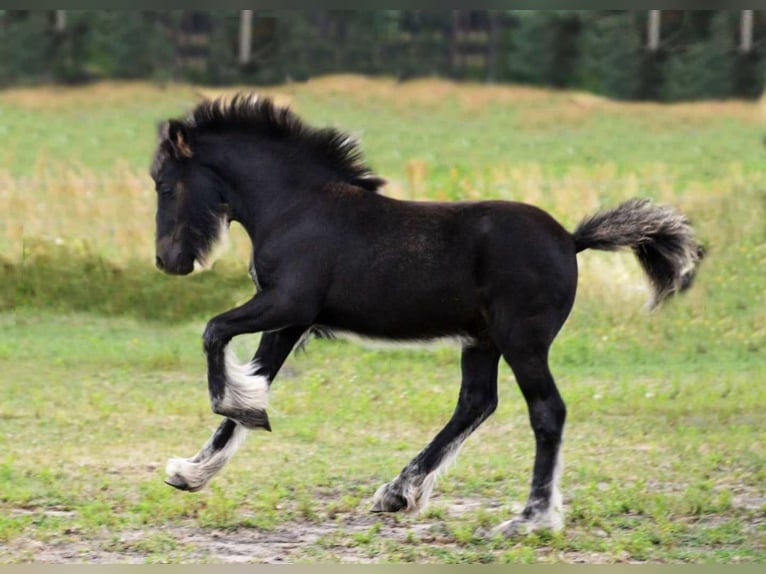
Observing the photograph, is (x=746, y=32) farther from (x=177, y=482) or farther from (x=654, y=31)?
(x=177, y=482)

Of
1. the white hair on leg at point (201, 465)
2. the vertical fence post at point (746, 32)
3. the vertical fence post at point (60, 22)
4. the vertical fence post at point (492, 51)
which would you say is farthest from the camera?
the vertical fence post at point (492, 51)

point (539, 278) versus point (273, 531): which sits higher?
point (539, 278)

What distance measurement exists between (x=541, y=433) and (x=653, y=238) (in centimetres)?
124

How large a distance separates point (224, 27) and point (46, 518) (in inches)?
566

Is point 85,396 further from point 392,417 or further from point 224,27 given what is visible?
point 224,27

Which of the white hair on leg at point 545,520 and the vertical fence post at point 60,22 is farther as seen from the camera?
the vertical fence post at point 60,22

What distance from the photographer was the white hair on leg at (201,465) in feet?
22.3

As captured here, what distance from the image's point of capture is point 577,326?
40.5 feet

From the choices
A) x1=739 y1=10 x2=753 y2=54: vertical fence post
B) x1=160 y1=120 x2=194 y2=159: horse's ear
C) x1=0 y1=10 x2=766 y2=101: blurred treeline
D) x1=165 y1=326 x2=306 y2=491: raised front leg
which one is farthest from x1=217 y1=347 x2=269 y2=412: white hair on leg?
x1=739 y1=10 x2=753 y2=54: vertical fence post

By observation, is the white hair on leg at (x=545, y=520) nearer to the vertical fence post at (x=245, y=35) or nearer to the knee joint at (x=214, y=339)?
the knee joint at (x=214, y=339)

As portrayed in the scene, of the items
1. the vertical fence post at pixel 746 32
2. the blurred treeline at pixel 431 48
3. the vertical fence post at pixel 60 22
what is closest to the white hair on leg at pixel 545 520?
the blurred treeline at pixel 431 48

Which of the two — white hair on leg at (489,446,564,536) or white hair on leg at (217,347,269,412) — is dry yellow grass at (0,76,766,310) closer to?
white hair on leg at (489,446,564,536)

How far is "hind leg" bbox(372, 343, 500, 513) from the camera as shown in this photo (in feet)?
22.4

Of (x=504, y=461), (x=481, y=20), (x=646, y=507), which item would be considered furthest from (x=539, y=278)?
(x=481, y=20)
